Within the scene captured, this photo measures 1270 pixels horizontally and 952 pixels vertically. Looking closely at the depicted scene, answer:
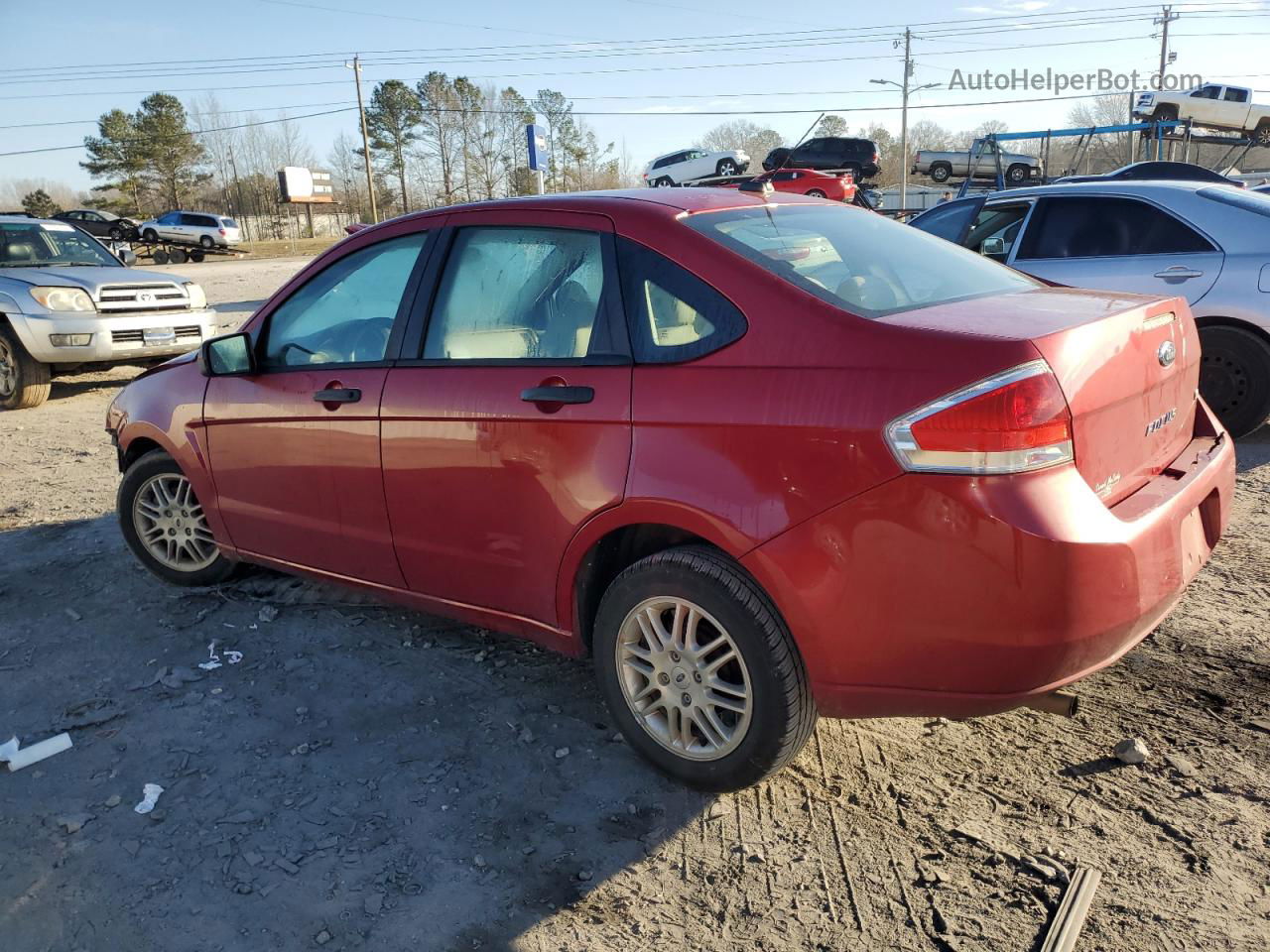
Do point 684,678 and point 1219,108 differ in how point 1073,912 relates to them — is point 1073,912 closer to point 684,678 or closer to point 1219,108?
point 684,678

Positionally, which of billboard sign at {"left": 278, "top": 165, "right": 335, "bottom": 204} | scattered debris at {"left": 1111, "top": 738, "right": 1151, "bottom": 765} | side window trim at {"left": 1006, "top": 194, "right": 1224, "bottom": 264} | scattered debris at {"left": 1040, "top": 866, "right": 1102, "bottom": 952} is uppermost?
billboard sign at {"left": 278, "top": 165, "right": 335, "bottom": 204}

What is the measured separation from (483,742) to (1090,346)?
2.25 metres

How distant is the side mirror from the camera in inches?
154

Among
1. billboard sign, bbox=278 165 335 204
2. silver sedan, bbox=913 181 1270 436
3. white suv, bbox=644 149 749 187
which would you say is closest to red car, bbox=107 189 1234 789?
silver sedan, bbox=913 181 1270 436

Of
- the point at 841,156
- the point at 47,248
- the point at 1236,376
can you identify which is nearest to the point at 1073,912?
the point at 1236,376

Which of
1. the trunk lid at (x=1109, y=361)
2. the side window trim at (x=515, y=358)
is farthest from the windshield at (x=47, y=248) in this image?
the trunk lid at (x=1109, y=361)

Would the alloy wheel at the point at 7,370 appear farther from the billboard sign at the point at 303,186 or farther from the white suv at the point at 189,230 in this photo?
the billboard sign at the point at 303,186

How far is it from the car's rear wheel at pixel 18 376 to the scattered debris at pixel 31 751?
25.2 feet

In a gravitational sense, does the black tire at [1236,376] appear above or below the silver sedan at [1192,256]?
below

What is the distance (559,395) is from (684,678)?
95 cm

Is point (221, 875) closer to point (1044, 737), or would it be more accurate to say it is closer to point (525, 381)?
point (525, 381)

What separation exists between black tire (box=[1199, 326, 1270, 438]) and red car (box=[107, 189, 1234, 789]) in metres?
3.58

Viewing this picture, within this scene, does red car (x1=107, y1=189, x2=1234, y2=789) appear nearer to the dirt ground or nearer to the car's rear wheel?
the dirt ground

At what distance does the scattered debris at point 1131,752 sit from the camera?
9.30 feet
